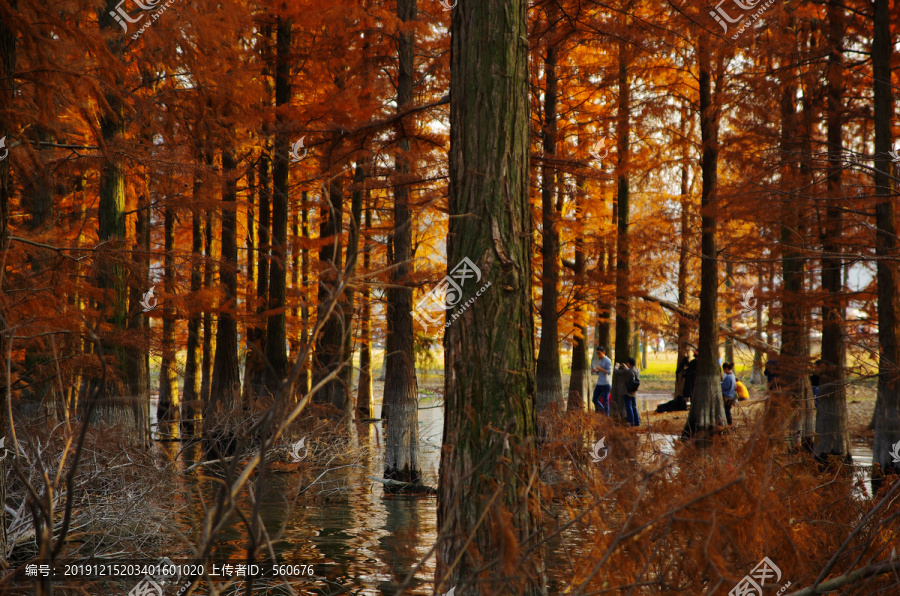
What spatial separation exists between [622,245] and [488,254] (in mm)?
14254

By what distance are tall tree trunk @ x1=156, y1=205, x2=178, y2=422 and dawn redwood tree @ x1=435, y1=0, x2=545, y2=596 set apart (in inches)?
269

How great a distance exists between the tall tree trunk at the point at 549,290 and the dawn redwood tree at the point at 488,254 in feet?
33.1

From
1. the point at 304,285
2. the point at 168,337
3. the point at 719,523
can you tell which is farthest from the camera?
the point at 304,285

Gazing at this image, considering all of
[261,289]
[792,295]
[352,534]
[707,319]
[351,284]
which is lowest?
[352,534]

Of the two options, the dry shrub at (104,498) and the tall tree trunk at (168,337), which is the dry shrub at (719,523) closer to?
the dry shrub at (104,498)

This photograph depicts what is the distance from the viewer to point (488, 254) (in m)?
4.59

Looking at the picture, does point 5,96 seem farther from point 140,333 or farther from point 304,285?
point 304,285

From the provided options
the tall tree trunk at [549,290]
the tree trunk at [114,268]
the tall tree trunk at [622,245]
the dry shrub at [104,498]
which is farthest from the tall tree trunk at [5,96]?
the tall tree trunk at [622,245]

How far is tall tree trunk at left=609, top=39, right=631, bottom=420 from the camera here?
17.6m

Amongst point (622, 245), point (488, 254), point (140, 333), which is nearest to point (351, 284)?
point (488, 254)

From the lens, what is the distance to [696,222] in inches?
740

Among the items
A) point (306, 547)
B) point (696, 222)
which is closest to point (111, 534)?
point (306, 547)

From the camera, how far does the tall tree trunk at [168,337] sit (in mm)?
12520

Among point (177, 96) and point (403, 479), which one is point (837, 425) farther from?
point (177, 96)
